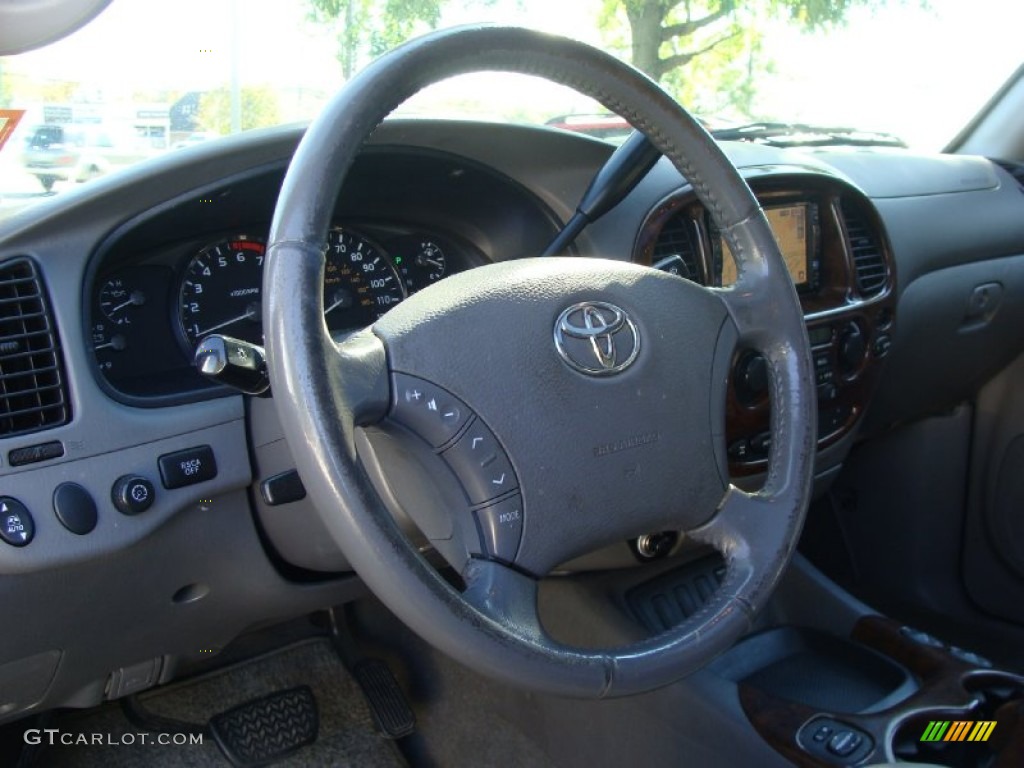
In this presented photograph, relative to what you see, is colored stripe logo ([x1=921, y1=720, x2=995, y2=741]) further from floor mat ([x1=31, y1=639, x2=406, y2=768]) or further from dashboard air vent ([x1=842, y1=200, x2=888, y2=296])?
floor mat ([x1=31, y1=639, x2=406, y2=768])

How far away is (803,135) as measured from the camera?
2.54 metres

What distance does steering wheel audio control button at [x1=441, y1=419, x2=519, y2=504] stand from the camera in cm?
112

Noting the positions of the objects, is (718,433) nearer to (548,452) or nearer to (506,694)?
(548,452)

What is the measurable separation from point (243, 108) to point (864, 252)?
1.22 meters

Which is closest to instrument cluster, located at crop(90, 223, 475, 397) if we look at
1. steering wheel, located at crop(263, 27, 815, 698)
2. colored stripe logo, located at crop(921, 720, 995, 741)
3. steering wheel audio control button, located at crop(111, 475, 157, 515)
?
steering wheel audio control button, located at crop(111, 475, 157, 515)

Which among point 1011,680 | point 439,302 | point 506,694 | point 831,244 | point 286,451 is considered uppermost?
point 439,302

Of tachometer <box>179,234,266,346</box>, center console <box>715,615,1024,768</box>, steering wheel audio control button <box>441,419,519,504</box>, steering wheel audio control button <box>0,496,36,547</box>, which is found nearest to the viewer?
steering wheel audio control button <box>441,419,519,504</box>

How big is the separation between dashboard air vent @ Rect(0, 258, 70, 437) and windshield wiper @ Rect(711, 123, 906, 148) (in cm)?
141

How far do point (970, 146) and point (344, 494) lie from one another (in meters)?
2.43

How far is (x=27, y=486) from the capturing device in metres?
1.34

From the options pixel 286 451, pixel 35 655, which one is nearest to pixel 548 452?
pixel 286 451

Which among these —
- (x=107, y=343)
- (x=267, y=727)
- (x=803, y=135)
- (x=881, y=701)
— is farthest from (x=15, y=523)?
(x=803, y=135)

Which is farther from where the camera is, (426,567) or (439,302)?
(439,302)

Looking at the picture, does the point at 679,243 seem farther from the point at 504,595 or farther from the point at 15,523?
the point at 15,523
